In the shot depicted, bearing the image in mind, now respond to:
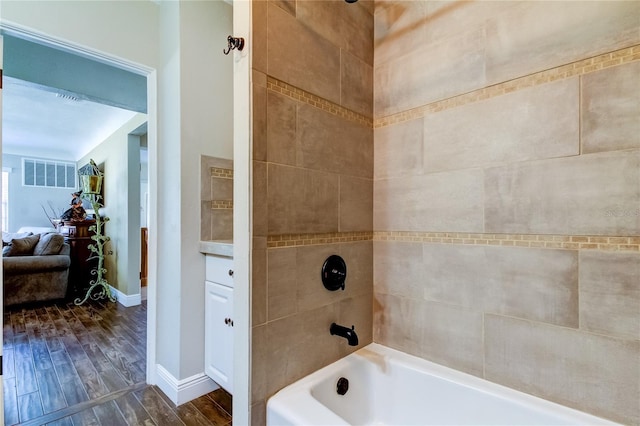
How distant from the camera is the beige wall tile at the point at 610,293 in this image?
0.96 metres

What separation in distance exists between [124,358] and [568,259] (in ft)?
9.89

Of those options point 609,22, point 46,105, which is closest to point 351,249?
point 609,22

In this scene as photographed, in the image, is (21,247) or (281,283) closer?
(281,283)

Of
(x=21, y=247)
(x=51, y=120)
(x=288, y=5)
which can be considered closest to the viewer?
(x=288, y=5)

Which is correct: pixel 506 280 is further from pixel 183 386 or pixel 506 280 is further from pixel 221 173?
pixel 183 386

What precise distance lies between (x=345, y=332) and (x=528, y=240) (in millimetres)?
814

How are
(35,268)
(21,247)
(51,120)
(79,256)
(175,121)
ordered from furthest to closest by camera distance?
(79,256), (51,120), (21,247), (35,268), (175,121)

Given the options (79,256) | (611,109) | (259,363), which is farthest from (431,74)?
(79,256)

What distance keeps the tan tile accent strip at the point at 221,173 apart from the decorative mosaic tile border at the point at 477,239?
1.09 meters

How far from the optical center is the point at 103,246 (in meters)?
4.59

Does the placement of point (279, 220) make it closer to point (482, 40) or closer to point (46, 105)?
point (482, 40)

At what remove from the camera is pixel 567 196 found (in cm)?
107

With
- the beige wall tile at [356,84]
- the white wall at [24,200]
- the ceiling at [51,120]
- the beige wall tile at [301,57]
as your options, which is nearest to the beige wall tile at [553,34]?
the beige wall tile at [356,84]

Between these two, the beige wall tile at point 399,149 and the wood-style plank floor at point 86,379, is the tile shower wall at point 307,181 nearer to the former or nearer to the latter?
the beige wall tile at point 399,149
